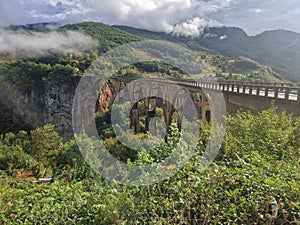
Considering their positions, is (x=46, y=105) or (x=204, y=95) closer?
(x=204, y=95)

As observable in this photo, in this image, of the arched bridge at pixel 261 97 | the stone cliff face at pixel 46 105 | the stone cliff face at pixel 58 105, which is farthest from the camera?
the stone cliff face at pixel 58 105

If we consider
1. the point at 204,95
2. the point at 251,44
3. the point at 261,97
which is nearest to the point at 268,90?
the point at 261,97

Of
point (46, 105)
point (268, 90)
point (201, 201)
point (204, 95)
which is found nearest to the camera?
point (201, 201)

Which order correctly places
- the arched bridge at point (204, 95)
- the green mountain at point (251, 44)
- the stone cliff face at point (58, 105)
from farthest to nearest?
1. the green mountain at point (251, 44)
2. the stone cliff face at point (58, 105)
3. the arched bridge at point (204, 95)

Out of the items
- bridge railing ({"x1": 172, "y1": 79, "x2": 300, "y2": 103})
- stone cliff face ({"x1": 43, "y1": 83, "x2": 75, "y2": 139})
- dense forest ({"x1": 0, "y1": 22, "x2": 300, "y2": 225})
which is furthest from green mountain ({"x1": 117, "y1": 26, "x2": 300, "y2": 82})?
dense forest ({"x1": 0, "y1": 22, "x2": 300, "y2": 225})

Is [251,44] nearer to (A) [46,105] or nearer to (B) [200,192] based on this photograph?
(A) [46,105]

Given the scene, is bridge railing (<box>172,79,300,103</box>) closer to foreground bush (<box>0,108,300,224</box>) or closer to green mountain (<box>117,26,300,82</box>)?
foreground bush (<box>0,108,300,224</box>)

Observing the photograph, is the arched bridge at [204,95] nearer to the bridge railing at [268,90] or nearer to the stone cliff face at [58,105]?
the bridge railing at [268,90]

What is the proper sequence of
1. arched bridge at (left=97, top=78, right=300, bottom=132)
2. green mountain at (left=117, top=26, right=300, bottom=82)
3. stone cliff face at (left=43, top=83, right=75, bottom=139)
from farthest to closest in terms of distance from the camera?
green mountain at (left=117, top=26, right=300, bottom=82) < stone cliff face at (left=43, top=83, right=75, bottom=139) < arched bridge at (left=97, top=78, right=300, bottom=132)

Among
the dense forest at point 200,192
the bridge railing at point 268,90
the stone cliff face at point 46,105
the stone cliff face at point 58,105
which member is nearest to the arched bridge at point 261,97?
the bridge railing at point 268,90

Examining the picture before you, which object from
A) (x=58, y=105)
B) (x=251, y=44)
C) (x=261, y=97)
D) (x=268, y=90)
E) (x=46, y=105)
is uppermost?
(x=251, y=44)

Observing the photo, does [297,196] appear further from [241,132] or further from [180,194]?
[241,132]

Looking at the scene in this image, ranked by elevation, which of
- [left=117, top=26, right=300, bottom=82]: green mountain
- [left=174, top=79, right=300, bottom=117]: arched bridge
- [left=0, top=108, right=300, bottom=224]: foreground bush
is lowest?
[left=0, top=108, right=300, bottom=224]: foreground bush

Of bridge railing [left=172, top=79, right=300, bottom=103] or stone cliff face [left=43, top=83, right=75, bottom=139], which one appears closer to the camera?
bridge railing [left=172, top=79, right=300, bottom=103]
